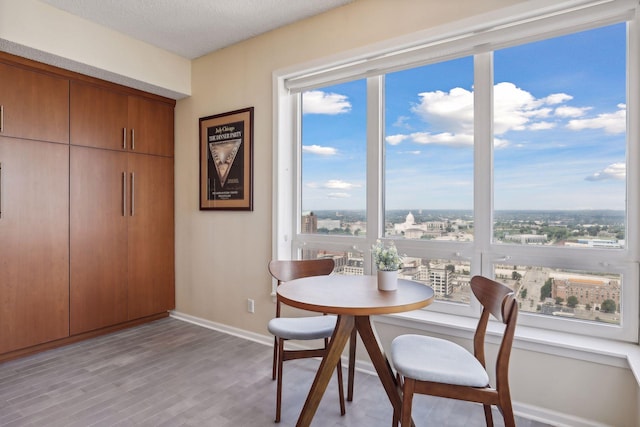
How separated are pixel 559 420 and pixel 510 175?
Answer: 1.46 meters

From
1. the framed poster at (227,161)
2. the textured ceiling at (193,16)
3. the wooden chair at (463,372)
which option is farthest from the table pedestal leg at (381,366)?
the textured ceiling at (193,16)

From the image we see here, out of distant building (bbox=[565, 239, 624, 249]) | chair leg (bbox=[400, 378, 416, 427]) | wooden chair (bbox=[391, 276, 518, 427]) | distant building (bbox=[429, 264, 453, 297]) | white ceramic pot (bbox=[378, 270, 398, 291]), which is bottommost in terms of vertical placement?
chair leg (bbox=[400, 378, 416, 427])

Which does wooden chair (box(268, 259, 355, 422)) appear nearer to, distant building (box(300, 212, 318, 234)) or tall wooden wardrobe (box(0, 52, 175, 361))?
distant building (box(300, 212, 318, 234))

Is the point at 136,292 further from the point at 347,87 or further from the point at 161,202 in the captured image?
the point at 347,87

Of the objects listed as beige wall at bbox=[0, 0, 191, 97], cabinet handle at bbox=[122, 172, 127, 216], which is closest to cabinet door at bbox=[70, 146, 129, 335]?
cabinet handle at bbox=[122, 172, 127, 216]

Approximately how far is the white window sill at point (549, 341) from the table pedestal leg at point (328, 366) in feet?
2.83

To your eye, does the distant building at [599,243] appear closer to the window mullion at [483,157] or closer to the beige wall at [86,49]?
the window mullion at [483,157]

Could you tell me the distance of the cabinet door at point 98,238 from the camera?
130 inches

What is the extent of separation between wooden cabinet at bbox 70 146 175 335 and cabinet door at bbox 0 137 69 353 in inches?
3.9

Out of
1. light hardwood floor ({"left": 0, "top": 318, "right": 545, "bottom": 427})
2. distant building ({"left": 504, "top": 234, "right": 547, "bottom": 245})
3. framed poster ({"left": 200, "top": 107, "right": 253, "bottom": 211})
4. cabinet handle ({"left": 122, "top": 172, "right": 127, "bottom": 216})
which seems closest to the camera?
light hardwood floor ({"left": 0, "top": 318, "right": 545, "bottom": 427})

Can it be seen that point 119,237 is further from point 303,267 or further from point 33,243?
point 303,267

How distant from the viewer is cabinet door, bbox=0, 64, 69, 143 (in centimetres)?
289

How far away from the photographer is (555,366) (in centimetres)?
210

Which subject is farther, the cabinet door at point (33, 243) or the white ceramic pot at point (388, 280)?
the cabinet door at point (33, 243)
